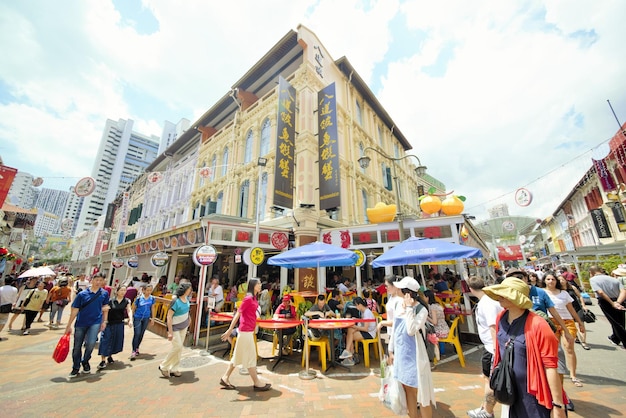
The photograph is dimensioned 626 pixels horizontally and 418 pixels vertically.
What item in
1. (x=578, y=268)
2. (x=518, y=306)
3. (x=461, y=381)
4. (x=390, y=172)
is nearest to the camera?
(x=518, y=306)

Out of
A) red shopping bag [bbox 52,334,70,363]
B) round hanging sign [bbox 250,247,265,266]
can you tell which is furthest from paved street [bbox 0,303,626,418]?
round hanging sign [bbox 250,247,265,266]

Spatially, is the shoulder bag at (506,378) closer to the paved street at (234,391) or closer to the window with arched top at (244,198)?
the paved street at (234,391)

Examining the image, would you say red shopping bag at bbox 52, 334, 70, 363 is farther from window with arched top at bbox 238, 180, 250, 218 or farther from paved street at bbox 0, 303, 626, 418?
window with arched top at bbox 238, 180, 250, 218

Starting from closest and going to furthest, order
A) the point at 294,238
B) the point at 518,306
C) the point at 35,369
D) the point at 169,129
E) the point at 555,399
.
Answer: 1. the point at 555,399
2. the point at 518,306
3. the point at 35,369
4. the point at 294,238
5. the point at 169,129

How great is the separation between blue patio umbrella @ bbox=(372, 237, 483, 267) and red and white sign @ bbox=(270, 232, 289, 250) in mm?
6063

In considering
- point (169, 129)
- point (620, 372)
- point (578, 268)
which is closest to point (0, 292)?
point (620, 372)

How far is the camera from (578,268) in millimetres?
14883

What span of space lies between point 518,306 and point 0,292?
43.1 ft

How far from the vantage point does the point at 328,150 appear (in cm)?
1283

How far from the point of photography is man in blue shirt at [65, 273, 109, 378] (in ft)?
15.1

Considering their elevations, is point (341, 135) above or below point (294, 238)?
above

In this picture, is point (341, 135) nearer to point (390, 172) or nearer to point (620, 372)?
point (390, 172)

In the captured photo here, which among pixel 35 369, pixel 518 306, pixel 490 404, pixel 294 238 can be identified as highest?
pixel 294 238

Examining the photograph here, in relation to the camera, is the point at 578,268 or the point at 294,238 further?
the point at 578,268
